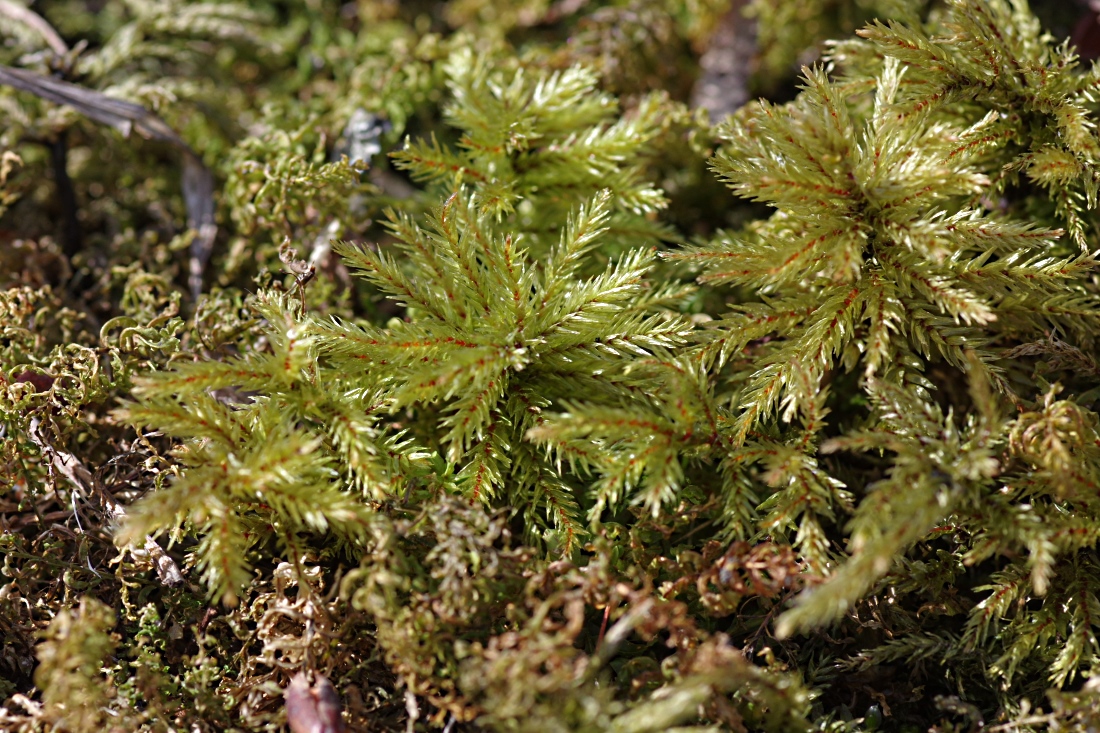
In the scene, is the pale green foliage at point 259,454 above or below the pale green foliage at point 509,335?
below

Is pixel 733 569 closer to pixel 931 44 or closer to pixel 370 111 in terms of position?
pixel 931 44

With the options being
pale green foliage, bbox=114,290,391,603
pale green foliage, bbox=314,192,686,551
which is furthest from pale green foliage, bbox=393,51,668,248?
pale green foliage, bbox=114,290,391,603

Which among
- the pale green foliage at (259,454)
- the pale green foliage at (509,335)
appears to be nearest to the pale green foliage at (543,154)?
the pale green foliage at (509,335)

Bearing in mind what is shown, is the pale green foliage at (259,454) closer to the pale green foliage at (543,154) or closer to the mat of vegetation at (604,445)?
the mat of vegetation at (604,445)

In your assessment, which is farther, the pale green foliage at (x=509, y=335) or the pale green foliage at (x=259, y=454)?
the pale green foliage at (x=509, y=335)

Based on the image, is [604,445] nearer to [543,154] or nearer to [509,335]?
[509,335]

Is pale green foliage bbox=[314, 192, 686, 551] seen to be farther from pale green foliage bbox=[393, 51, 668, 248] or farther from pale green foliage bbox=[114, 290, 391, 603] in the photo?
pale green foliage bbox=[393, 51, 668, 248]

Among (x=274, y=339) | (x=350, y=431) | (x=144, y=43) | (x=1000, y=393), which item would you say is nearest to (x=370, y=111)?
(x=144, y=43)

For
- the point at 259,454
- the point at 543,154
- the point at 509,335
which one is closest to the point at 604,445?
the point at 509,335
